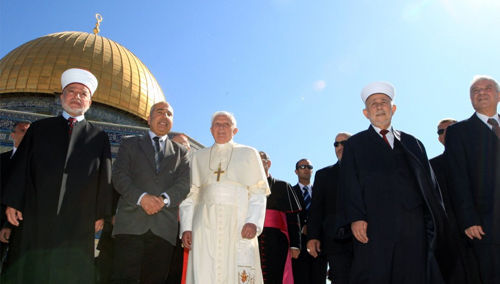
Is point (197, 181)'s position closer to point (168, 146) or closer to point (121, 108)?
point (168, 146)

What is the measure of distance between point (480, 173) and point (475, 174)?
0.13 ft

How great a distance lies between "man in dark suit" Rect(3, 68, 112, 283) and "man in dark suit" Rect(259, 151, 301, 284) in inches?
85.7

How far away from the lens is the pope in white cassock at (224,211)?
3916mm

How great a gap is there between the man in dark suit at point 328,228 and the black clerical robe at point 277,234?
426mm

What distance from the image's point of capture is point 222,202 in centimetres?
412

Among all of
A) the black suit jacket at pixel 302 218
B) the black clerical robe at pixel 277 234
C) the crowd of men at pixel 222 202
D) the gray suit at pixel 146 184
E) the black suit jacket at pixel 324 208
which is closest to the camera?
the crowd of men at pixel 222 202

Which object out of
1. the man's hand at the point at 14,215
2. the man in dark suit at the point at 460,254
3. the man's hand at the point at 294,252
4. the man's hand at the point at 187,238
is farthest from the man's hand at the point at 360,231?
the man's hand at the point at 14,215

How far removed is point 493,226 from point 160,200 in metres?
2.78

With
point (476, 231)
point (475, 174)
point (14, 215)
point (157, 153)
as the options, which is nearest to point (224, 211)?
point (157, 153)

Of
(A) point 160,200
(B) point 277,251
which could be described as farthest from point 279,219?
(A) point 160,200

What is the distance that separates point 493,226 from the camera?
146 inches

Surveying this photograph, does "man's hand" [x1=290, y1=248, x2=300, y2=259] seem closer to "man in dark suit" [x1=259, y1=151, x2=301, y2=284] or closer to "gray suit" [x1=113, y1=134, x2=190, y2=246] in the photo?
"man in dark suit" [x1=259, y1=151, x2=301, y2=284]

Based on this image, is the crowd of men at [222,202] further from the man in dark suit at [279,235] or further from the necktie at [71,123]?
the man in dark suit at [279,235]

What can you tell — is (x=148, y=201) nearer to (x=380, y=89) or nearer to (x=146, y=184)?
(x=146, y=184)
